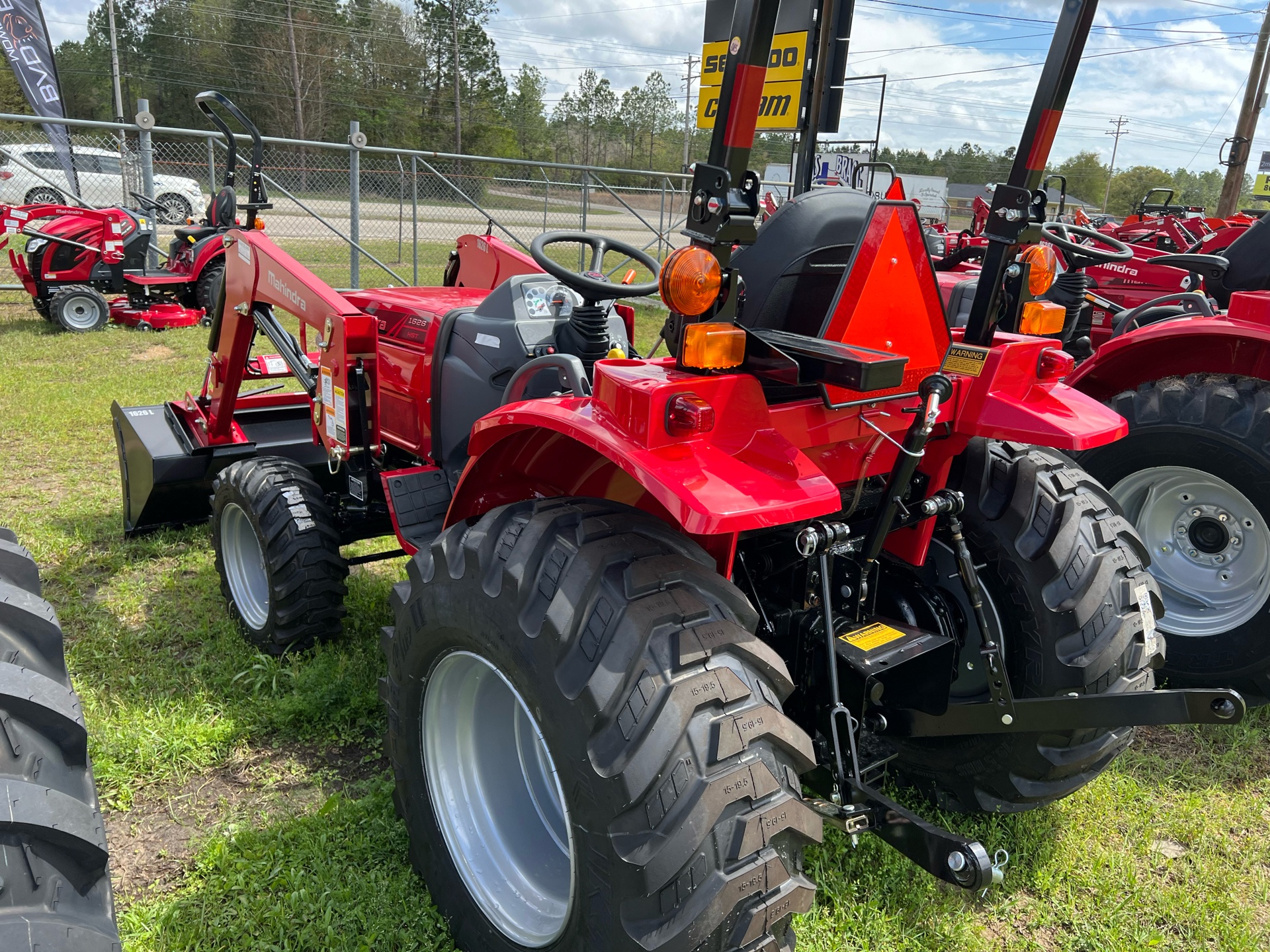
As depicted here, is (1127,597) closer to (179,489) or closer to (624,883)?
(624,883)

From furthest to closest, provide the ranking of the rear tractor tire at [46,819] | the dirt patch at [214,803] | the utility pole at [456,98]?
the utility pole at [456,98] → the dirt patch at [214,803] → the rear tractor tire at [46,819]

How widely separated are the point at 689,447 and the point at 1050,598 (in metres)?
1.20

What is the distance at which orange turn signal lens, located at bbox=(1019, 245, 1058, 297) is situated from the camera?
7.54 ft

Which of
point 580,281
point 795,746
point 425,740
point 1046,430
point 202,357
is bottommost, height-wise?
point 202,357

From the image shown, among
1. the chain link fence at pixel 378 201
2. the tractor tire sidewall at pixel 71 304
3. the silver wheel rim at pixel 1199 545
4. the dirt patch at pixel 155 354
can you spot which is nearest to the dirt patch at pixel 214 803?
the silver wheel rim at pixel 1199 545

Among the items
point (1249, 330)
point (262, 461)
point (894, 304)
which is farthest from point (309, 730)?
point (1249, 330)

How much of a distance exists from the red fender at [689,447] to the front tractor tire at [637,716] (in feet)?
0.57

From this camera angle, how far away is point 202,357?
897cm

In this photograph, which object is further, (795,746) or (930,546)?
(930,546)

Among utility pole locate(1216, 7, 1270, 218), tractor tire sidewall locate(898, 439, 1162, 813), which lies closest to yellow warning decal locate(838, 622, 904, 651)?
tractor tire sidewall locate(898, 439, 1162, 813)

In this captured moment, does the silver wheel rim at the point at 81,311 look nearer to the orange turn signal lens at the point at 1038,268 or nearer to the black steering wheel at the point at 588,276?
the black steering wheel at the point at 588,276

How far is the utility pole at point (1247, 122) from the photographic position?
1481 centimetres

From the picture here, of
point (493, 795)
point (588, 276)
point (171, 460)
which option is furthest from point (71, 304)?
point (493, 795)

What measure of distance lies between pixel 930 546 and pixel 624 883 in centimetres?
135
